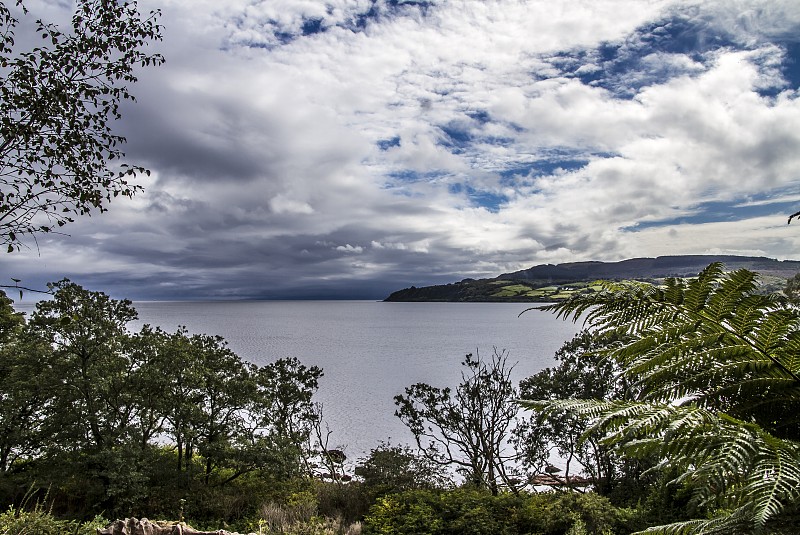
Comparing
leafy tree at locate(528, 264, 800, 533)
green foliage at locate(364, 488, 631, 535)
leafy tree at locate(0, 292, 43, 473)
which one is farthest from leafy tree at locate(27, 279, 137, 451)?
leafy tree at locate(528, 264, 800, 533)

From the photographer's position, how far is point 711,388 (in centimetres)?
233

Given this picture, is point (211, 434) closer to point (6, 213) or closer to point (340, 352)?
point (6, 213)

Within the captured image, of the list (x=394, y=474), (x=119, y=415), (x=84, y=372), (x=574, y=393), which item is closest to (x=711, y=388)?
(x=394, y=474)

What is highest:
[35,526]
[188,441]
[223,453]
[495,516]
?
[35,526]

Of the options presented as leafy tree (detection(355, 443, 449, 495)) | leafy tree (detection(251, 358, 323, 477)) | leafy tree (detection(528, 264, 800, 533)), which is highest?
leafy tree (detection(528, 264, 800, 533))

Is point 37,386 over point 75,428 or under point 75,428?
over

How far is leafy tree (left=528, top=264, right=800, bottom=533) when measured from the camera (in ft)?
5.72

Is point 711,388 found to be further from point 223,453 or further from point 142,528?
point 223,453

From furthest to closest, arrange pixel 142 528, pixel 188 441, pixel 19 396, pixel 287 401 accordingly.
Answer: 1. pixel 287 401
2. pixel 188 441
3. pixel 19 396
4. pixel 142 528

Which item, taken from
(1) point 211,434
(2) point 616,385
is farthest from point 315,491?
(2) point 616,385

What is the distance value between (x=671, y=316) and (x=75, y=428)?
1652cm

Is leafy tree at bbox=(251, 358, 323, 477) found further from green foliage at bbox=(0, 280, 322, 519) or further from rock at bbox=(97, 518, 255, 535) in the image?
rock at bbox=(97, 518, 255, 535)

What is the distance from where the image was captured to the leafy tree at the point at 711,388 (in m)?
1.74

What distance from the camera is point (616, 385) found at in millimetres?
17234
